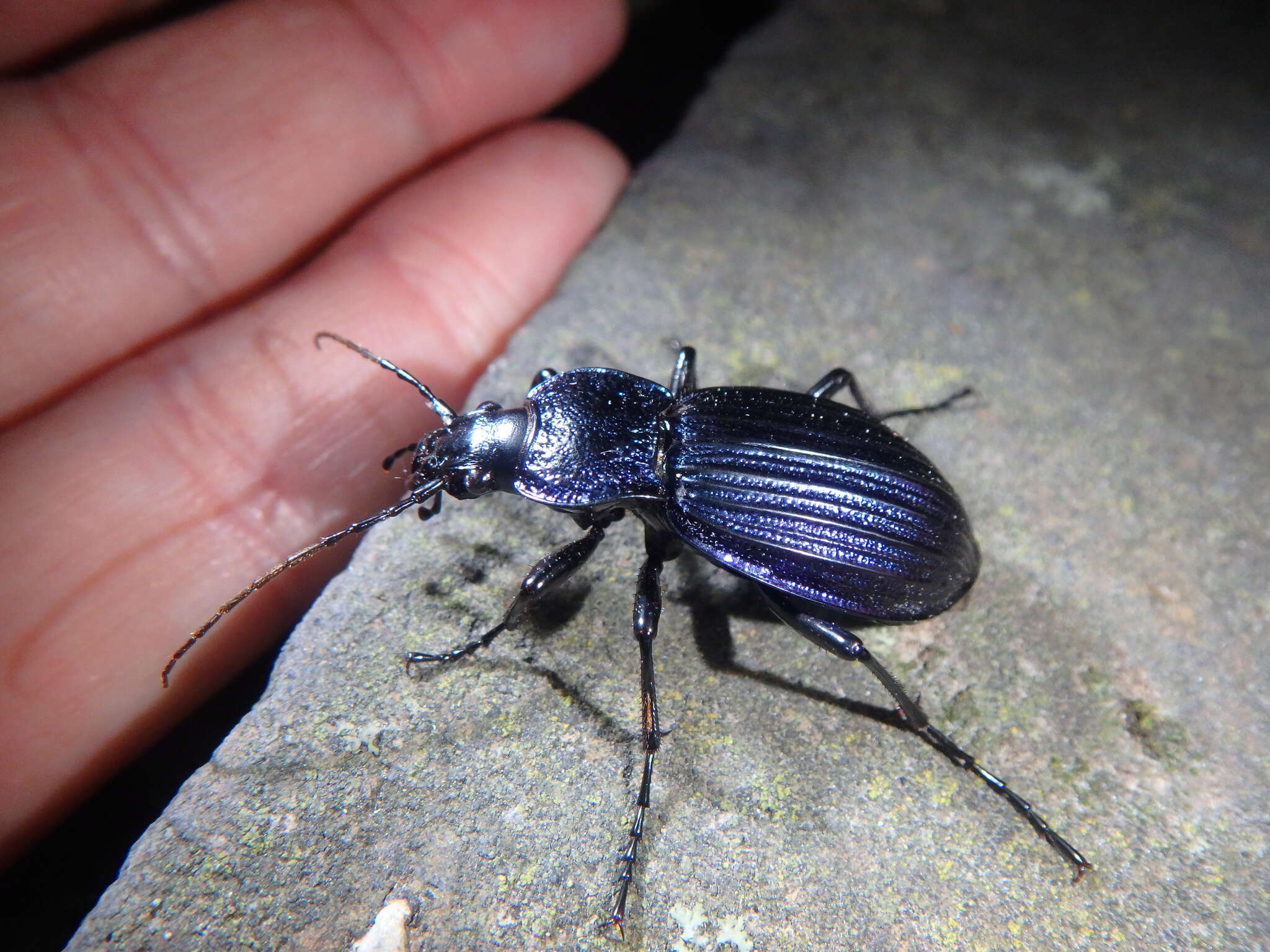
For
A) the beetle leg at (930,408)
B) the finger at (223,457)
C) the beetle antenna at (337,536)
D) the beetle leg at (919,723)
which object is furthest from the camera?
the beetle leg at (930,408)

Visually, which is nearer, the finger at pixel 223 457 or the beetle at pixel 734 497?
the beetle at pixel 734 497

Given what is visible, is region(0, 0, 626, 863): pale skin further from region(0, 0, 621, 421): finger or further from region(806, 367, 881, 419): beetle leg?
region(806, 367, 881, 419): beetle leg

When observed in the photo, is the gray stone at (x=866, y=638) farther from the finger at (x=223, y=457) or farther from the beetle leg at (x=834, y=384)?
the finger at (x=223, y=457)

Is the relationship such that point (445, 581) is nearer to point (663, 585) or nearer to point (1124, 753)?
point (663, 585)

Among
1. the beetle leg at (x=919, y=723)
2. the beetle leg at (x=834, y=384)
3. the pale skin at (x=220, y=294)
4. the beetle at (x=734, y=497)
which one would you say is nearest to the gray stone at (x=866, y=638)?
the beetle leg at (x=919, y=723)

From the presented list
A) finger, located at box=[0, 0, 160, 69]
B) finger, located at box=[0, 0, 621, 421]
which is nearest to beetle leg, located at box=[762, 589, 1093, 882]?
finger, located at box=[0, 0, 621, 421]

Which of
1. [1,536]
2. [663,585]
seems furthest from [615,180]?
[1,536]

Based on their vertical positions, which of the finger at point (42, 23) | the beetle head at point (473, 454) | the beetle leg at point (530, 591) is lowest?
the beetle leg at point (530, 591)
